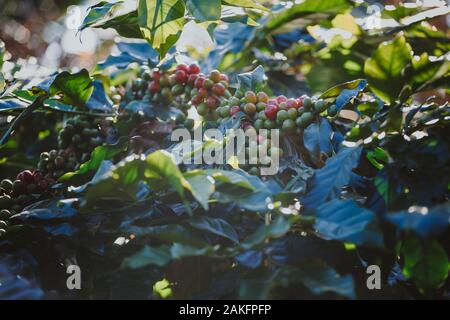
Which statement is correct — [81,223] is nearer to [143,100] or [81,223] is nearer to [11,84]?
[143,100]

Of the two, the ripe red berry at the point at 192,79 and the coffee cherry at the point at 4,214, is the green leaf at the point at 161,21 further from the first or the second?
the coffee cherry at the point at 4,214

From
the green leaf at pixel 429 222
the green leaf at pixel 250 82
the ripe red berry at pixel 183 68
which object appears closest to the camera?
the green leaf at pixel 429 222

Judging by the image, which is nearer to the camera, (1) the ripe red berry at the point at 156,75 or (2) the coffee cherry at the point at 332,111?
(2) the coffee cherry at the point at 332,111

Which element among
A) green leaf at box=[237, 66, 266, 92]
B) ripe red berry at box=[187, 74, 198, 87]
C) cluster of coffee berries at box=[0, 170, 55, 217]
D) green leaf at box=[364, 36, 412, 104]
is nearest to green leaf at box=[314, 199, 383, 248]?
green leaf at box=[364, 36, 412, 104]

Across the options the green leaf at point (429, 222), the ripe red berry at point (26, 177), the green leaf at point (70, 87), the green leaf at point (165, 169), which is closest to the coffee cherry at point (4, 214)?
the ripe red berry at point (26, 177)

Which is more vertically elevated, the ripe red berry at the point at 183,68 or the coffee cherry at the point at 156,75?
the ripe red berry at the point at 183,68

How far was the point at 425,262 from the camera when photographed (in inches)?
23.0

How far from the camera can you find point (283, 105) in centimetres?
85

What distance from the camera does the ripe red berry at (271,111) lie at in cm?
85

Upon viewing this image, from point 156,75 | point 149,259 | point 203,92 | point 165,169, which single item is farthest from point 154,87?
point 149,259

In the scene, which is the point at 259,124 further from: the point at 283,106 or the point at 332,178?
the point at 332,178

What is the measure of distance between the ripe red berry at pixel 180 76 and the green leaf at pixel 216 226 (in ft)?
1.31

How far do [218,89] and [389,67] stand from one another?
34cm

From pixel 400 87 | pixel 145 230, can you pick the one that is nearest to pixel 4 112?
pixel 145 230
